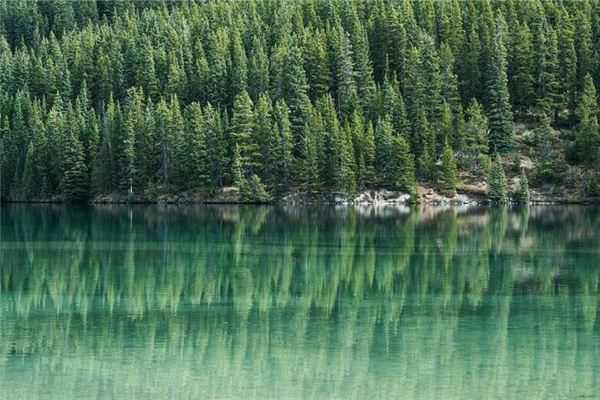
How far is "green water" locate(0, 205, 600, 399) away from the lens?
2445 cm

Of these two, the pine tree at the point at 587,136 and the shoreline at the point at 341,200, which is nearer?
the shoreline at the point at 341,200

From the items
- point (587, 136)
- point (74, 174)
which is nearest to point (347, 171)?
point (587, 136)

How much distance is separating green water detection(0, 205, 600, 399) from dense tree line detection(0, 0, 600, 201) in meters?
51.2

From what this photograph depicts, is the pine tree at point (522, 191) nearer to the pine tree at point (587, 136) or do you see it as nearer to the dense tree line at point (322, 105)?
the dense tree line at point (322, 105)

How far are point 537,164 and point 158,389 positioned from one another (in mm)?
97555

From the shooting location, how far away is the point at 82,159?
126125mm

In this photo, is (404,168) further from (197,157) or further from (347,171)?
(197,157)

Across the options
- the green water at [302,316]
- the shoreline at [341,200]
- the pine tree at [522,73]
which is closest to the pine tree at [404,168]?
the shoreline at [341,200]

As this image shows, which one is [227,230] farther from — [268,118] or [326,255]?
[268,118]

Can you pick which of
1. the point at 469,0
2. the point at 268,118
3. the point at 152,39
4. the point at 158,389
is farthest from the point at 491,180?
the point at 158,389

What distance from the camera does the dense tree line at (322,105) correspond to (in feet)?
389

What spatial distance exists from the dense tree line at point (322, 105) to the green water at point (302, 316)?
5121 cm

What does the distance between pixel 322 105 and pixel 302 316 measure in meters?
94.2

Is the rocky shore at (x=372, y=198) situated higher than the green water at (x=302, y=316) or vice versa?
the rocky shore at (x=372, y=198)
